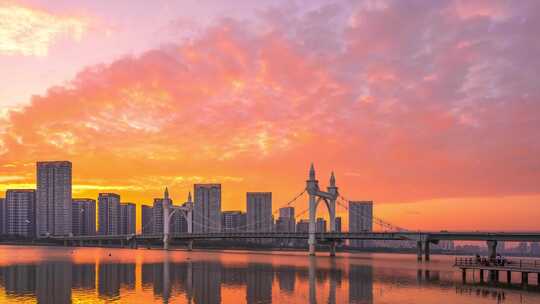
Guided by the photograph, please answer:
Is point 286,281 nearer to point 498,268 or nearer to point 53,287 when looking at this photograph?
point 498,268

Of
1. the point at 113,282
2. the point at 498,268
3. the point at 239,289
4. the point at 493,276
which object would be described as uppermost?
the point at 498,268

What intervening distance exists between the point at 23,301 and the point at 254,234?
128 meters

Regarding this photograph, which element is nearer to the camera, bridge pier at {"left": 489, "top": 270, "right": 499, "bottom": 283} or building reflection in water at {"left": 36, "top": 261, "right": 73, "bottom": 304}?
building reflection in water at {"left": 36, "top": 261, "right": 73, "bottom": 304}

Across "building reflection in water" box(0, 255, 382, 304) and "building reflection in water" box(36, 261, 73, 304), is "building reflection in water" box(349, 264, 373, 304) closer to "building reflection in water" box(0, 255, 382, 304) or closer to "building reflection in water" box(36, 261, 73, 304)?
"building reflection in water" box(0, 255, 382, 304)

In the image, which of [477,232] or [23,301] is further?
[477,232]

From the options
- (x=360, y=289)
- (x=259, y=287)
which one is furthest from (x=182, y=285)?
(x=360, y=289)

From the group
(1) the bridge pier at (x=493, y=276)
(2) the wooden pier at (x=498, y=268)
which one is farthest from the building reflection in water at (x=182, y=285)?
(1) the bridge pier at (x=493, y=276)

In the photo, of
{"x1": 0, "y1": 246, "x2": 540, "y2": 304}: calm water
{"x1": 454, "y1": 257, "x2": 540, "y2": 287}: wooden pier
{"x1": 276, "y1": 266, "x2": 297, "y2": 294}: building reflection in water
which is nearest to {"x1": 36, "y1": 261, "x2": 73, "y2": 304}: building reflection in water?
{"x1": 0, "y1": 246, "x2": 540, "y2": 304}: calm water

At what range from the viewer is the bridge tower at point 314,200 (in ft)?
511

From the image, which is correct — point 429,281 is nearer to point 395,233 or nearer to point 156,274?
point 156,274

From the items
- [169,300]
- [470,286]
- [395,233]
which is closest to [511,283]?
[470,286]

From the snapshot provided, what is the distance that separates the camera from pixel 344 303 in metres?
50.9

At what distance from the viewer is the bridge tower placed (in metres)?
156

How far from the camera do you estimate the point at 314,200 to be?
16025 centimetres
